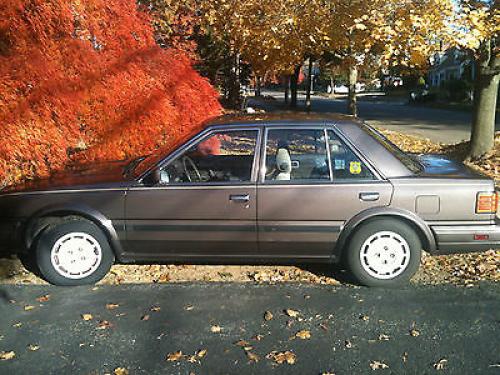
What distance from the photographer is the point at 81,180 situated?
4590mm

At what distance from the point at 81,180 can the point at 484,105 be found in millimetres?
8480

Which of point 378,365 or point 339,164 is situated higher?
point 339,164

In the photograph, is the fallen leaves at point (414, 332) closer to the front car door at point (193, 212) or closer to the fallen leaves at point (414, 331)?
the fallen leaves at point (414, 331)

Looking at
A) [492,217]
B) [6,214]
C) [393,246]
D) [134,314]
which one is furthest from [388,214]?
[6,214]

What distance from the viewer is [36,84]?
5.29 meters

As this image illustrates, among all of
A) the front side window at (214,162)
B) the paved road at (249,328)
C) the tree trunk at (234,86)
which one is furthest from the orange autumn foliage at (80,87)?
the tree trunk at (234,86)

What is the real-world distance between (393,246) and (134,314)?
2242 mm

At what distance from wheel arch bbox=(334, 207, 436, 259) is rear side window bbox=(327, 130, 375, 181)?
0.31m

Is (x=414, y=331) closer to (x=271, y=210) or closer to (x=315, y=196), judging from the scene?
(x=315, y=196)

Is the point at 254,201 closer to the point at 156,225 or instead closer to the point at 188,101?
the point at 156,225

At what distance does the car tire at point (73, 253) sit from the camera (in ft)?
14.5

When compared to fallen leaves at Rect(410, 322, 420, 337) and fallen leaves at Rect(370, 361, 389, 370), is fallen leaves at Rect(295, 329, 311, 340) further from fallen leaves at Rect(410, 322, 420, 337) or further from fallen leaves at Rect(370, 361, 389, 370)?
fallen leaves at Rect(410, 322, 420, 337)

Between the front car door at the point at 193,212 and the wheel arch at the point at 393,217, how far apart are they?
2.65 feet

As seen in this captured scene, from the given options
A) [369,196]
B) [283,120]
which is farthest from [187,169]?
[369,196]
